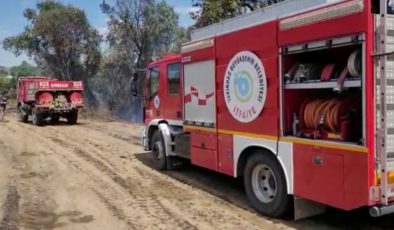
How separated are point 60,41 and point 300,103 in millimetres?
31993

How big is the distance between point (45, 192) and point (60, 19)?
1123 inches

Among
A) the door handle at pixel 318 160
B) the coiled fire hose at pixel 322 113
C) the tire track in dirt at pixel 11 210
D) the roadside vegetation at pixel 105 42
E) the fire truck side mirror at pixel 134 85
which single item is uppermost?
the roadside vegetation at pixel 105 42

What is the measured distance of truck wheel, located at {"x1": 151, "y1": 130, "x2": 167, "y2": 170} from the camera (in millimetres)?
10492

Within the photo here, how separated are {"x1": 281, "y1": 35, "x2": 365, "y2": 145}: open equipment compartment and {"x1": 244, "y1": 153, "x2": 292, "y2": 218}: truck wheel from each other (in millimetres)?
559

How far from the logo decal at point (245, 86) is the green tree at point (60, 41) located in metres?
30.1

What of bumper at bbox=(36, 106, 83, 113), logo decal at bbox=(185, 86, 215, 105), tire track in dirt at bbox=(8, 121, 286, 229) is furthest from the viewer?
bumper at bbox=(36, 106, 83, 113)

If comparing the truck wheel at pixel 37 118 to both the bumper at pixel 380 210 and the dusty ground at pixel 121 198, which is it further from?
the bumper at pixel 380 210

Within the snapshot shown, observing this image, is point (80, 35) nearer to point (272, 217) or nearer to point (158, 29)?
point (158, 29)

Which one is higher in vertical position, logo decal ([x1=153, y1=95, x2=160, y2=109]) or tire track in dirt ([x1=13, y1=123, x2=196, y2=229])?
logo decal ([x1=153, y1=95, x2=160, y2=109])

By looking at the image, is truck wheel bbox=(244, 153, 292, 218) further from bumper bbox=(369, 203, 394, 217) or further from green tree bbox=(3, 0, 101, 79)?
green tree bbox=(3, 0, 101, 79)

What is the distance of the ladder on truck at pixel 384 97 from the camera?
4961 mm

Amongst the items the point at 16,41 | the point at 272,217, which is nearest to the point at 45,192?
the point at 272,217

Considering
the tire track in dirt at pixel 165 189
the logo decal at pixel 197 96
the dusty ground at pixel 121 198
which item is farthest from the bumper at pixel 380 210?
the logo decal at pixel 197 96

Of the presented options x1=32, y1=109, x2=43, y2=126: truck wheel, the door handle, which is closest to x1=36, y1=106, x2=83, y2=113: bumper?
x1=32, y1=109, x2=43, y2=126: truck wheel
